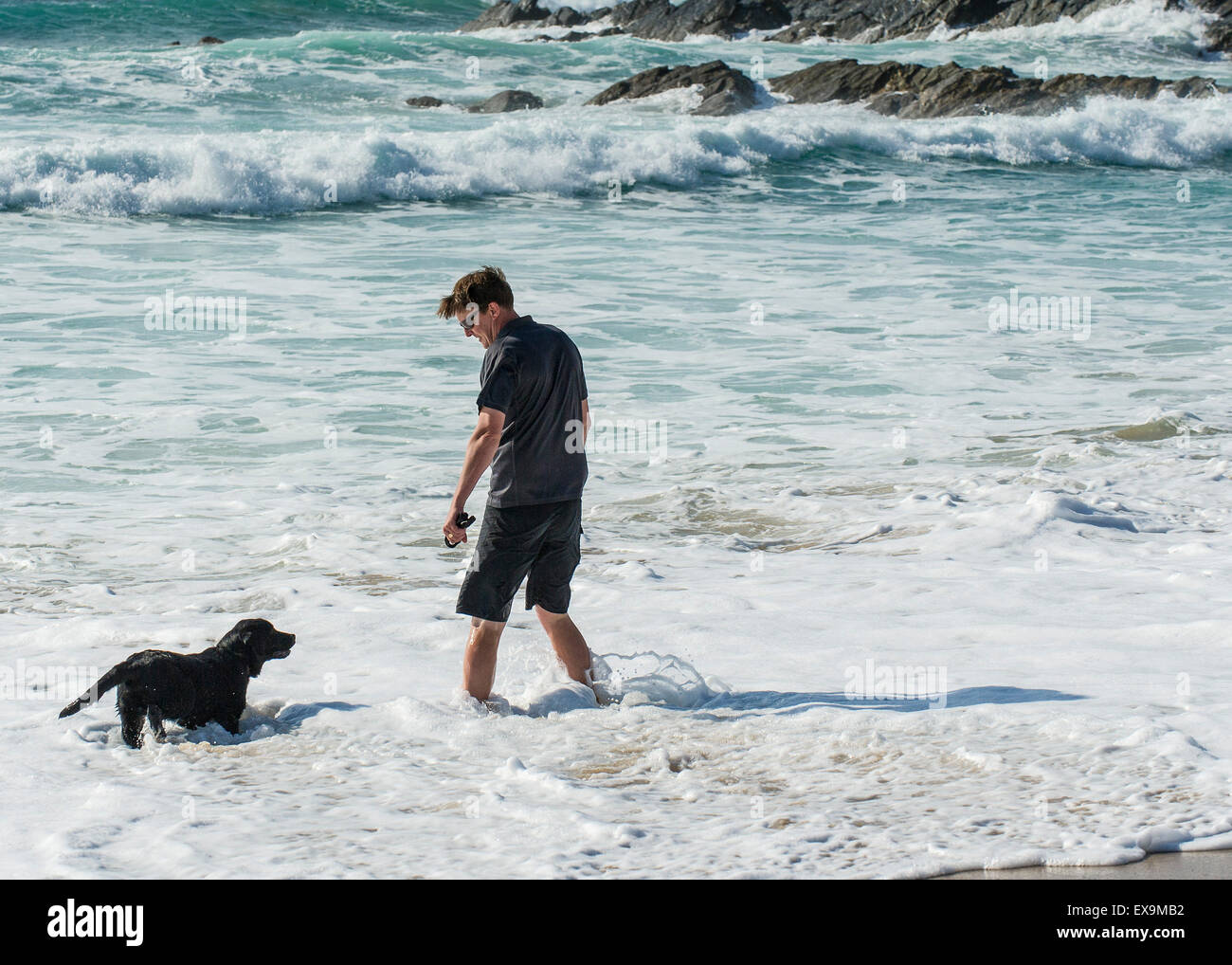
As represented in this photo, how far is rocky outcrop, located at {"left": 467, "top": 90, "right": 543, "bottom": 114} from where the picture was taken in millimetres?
32281

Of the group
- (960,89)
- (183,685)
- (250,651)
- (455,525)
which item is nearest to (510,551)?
(455,525)

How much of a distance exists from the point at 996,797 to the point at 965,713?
2.45 ft

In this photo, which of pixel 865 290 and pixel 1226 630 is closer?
pixel 1226 630

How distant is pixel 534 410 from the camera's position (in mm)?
4719

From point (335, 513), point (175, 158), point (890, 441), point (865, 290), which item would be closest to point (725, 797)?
Answer: point (335, 513)

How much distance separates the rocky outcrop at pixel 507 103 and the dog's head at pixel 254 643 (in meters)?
28.9

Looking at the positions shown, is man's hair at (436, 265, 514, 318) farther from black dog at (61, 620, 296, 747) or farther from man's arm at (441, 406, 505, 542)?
black dog at (61, 620, 296, 747)

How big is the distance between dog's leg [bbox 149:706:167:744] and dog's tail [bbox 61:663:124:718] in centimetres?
16

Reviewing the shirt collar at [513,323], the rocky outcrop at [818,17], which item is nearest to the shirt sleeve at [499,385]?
the shirt collar at [513,323]

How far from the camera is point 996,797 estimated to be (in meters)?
4.06

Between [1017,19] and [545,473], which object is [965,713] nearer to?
[545,473]

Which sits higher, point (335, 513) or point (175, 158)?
point (175, 158)

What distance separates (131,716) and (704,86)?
30.6 metres

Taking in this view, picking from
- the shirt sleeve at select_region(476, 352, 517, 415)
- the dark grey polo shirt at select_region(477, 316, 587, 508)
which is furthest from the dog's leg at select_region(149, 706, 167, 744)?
the shirt sleeve at select_region(476, 352, 517, 415)
